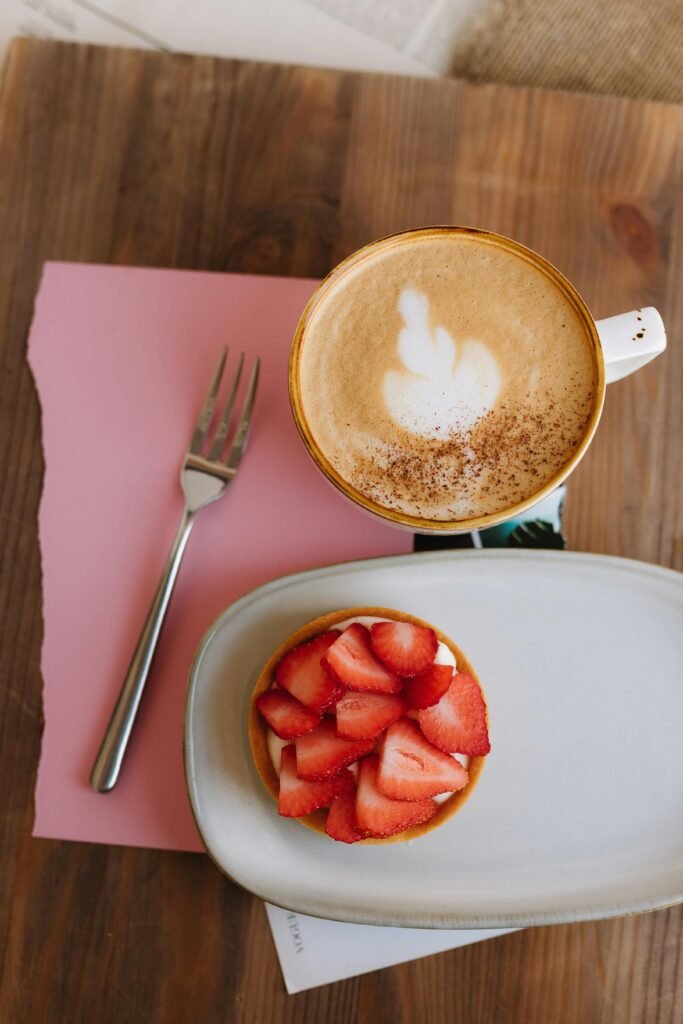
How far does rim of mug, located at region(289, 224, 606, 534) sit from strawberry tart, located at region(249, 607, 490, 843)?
0.41ft

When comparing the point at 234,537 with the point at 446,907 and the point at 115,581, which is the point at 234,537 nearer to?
the point at 115,581

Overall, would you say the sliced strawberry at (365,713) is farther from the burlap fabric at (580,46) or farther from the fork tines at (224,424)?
the burlap fabric at (580,46)

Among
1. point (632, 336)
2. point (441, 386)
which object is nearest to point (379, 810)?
point (441, 386)

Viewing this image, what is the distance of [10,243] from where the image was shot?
103cm

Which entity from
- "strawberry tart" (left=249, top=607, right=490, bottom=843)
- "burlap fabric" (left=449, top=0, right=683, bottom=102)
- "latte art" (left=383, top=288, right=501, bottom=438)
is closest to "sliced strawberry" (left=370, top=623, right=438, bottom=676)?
"strawberry tart" (left=249, top=607, right=490, bottom=843)

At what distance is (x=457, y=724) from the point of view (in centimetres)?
84

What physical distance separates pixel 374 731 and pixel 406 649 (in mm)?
91

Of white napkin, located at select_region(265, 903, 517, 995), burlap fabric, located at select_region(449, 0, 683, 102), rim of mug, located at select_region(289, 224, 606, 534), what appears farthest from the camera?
burlap fabric, located at select_region(449, 0, 683, 102)

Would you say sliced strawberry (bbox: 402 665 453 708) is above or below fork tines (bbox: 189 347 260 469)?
below

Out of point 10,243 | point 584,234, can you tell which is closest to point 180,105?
point 10,243

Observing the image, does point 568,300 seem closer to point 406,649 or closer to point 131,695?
point 406,649

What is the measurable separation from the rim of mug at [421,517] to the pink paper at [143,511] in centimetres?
18

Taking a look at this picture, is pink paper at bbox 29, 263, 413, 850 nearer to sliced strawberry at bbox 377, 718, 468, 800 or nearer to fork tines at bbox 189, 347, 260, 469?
fork tines at bbox 189, 347, 260, 469

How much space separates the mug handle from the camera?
2.65 ft
